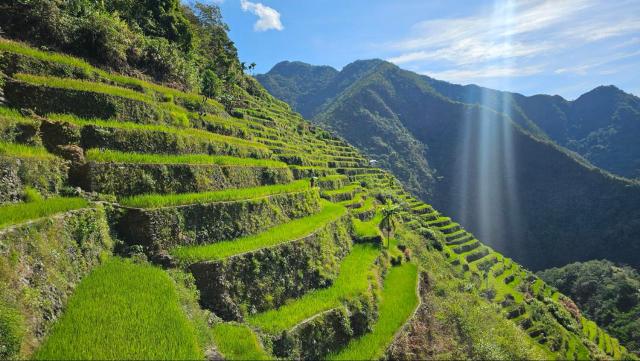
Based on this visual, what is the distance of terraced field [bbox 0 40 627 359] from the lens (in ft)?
34.3

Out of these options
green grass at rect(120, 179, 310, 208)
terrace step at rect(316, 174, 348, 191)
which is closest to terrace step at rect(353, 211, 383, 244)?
terrace step at rect(316, 174, 348, 191)

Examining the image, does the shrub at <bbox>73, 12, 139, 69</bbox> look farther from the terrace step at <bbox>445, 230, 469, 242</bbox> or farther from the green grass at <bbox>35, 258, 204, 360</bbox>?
the terrace step at <bbox>445, 230, 469, 242</bbox>

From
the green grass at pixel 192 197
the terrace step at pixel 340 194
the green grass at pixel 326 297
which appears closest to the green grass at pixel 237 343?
the green grass at pixel 326 297

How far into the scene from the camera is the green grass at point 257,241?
16.2 meters

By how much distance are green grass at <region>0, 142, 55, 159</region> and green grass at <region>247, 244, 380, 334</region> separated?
34.6ft

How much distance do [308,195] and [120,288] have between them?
17.8m

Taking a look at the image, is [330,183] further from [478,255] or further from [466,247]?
[478,255]

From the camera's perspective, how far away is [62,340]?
948 cm

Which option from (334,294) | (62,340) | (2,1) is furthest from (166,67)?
(62,340)

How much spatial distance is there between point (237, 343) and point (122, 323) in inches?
156

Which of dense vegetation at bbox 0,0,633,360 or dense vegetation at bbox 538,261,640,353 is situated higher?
dense vegetation at bbox 0,0,633,360

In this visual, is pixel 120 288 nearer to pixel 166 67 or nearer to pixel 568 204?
pixel 166 67

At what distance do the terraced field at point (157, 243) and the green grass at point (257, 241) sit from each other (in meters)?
0.12

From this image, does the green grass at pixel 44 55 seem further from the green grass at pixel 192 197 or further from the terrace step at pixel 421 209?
the terrace step at pixel 421 209
